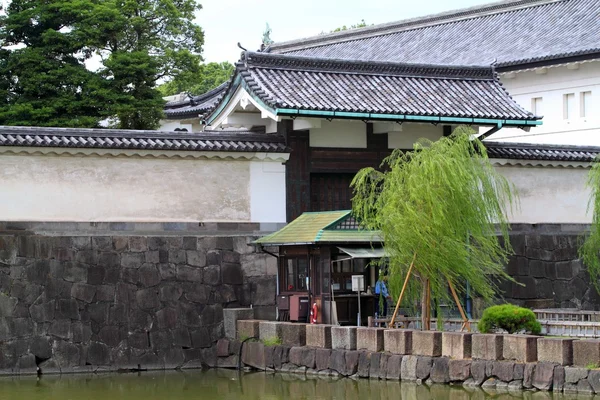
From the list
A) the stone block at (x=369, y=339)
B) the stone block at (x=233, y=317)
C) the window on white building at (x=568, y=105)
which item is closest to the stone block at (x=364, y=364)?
the stone block at (x=369, y=339)

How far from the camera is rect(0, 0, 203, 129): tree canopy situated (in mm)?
37156

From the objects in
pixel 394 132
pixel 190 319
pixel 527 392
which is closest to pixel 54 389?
pixel 190 319

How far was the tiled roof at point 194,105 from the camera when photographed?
43.6 metres

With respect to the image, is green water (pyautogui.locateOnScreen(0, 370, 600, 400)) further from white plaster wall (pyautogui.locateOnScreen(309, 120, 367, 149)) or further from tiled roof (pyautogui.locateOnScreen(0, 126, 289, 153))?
white plaster wall (pyautogui.locateOnScreen(309, 120, 367, 149))

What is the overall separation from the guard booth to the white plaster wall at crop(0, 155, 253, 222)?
1.54 m

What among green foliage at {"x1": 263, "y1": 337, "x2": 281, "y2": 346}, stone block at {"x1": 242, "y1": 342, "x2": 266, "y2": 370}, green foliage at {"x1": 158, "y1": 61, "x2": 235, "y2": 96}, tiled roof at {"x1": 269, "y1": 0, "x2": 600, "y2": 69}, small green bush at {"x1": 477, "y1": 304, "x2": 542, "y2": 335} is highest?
green foliage at {"x1": 158, "y1": 61, "x2": 235, "y2": 96}

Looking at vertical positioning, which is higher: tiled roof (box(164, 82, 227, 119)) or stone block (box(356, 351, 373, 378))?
tiled roof (box(164, 82, 227, 119))

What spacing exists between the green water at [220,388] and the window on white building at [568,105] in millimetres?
17752

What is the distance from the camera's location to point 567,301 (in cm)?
2886

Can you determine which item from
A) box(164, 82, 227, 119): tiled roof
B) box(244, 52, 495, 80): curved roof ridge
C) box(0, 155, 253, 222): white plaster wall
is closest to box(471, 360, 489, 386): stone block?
box(0, 155, 253, 222): white plaster wall

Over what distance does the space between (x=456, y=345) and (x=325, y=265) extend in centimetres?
494

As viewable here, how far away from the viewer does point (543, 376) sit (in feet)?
61.6

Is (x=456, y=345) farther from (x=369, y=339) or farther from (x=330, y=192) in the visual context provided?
(x=330, y=192)

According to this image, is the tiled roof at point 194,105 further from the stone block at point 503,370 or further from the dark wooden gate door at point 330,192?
the stone block at point 503,370
